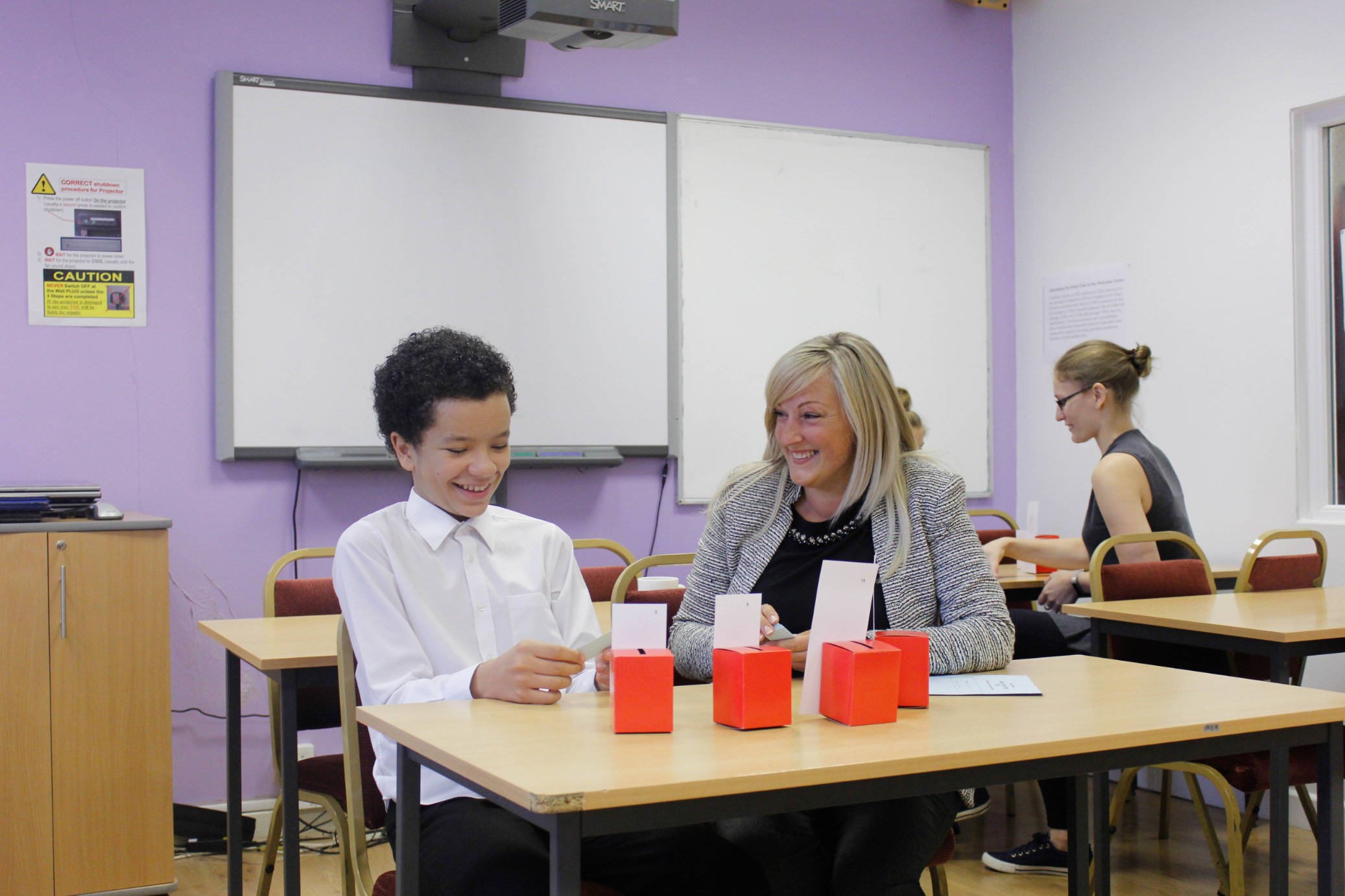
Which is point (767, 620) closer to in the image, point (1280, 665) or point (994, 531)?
point (1280, 665)

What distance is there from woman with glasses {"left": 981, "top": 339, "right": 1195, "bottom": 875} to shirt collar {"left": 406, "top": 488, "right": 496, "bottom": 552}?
1931mm

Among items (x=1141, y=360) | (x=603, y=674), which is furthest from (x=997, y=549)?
(x=603, y=674)

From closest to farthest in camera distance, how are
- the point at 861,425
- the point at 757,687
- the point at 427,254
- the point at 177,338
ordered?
the point at 757,687, the point at 861,425, the point at 177,338, the point at 427,254

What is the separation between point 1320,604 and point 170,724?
3.00m

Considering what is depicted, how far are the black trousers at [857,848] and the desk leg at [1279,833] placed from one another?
49cm

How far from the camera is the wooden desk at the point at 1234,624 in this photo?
2547 mm

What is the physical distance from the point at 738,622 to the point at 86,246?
285 centimetres

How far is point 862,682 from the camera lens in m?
1.54

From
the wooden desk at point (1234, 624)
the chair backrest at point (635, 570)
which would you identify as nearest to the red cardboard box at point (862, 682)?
the chair backrest at point (635, 570)

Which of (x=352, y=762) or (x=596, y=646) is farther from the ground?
(x=596, y=646)

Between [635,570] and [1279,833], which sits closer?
[1279,833]

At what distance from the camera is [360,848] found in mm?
1870

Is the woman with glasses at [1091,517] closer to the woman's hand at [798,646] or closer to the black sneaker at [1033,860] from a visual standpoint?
the black sneaker at [1033,860]

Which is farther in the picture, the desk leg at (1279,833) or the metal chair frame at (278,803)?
the metal chair frame at (278,803)
